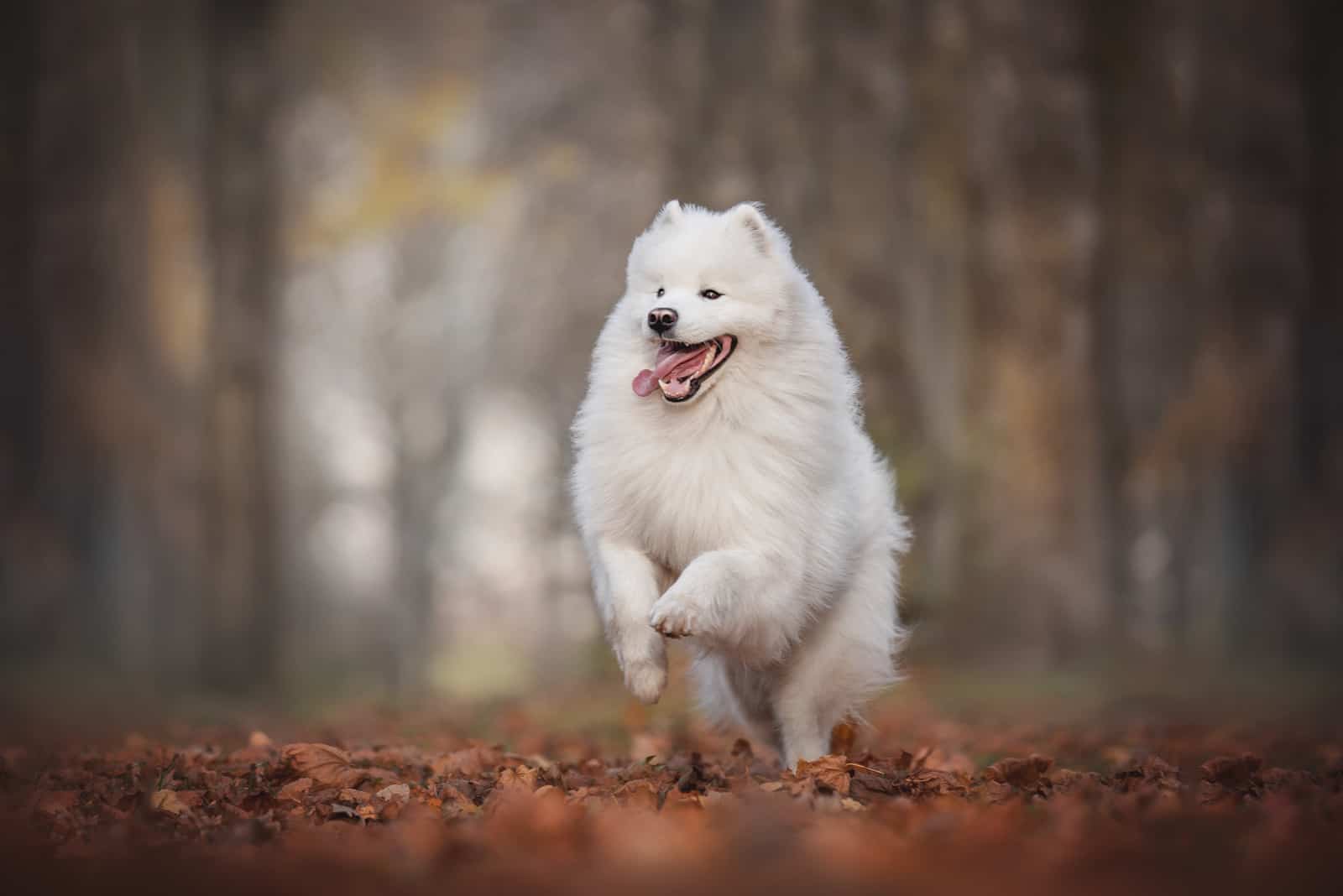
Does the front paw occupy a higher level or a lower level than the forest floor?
higher

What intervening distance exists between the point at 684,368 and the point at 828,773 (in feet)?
5.29

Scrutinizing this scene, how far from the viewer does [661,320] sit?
4691 millimetres

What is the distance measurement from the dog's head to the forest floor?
1560 mm

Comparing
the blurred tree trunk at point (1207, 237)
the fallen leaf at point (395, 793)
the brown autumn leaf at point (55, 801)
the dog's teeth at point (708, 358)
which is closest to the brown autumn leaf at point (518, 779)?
the fallen leaf at point (395, 793)

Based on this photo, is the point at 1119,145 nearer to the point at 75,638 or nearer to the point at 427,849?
the point at 75,638

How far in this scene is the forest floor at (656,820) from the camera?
318 cm

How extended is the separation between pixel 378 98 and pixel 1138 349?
12214mm

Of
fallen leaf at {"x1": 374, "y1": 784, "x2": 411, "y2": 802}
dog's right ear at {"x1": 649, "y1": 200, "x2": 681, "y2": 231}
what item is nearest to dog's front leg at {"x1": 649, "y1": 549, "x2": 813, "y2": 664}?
fallen leaf at {"x1": 374, "y1": 784, "x2": 411, "y2": 802}

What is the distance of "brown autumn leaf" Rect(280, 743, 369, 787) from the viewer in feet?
15.3

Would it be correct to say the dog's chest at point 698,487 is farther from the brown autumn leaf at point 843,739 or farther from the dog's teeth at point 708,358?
the brown autumn leaf at point 843,739

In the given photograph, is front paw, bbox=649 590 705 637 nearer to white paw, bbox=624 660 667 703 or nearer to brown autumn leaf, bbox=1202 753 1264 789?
white paw, bbox=624 660 667 703

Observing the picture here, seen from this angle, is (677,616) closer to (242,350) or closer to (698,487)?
(698,487)

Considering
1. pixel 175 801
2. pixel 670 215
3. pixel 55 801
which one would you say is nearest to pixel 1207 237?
pixel 670 215

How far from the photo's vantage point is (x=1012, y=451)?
1429 cm
